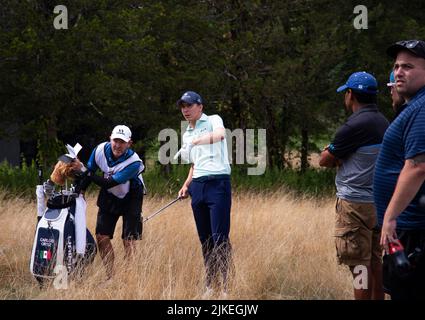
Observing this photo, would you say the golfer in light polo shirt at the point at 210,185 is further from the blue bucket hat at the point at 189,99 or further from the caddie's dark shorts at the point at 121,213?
the caddie's dark shorts at the point at 121,213

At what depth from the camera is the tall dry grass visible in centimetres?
654

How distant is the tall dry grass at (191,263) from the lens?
6.54 metres

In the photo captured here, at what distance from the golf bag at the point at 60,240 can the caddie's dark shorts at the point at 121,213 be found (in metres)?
0.50

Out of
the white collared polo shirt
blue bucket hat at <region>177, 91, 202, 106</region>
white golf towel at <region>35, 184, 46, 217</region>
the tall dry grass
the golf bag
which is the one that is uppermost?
blue bucket hat at <region>177, 91, 202, 106</region>

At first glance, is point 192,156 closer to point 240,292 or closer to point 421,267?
point 240,292

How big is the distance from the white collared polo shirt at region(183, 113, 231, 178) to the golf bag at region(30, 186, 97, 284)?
1.06 m

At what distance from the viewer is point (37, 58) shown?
47.7 ft

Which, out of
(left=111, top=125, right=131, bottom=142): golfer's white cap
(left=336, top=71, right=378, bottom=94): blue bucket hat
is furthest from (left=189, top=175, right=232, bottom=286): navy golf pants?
(left=336, top=71, right=378, bottom=94): blue bucket hat

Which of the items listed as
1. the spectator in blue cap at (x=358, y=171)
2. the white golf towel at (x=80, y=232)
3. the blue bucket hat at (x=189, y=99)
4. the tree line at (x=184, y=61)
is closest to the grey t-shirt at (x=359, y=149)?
the spectator in blue cap at (x=358, y=171)

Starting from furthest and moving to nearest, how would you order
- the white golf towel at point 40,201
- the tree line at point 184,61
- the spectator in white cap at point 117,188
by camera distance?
the tree line at point 184,61 → the spectator in white cap at point 117,188 → the white golf towel at point 40,201

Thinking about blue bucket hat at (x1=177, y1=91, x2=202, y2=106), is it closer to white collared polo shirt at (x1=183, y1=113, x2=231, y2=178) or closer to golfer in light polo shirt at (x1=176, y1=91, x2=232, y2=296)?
golfer in light polo shirt at (x1=176, y1=91, x2=232, y2=296)

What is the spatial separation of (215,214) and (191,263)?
885 millimetres

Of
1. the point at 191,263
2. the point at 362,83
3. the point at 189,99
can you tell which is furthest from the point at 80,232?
the point at 362,83
